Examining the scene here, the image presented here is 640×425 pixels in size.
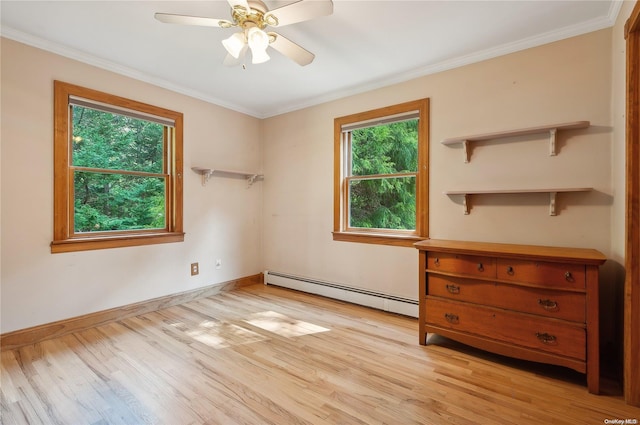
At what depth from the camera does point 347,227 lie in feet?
11.9

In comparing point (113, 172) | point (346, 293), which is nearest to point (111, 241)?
point (113, 172)

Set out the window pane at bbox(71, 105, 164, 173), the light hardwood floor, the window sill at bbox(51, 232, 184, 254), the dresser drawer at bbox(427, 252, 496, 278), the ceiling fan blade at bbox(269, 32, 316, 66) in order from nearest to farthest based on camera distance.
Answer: the light hardwood floor, the ceiling fan blade at bbox(269, 32, 316, 66), the dresser drawer at bbox(427, 252, 496, 278), the window sill at bbox(51, 232, 184, 254), the window pane at bbox(71, 105, 164, 173)

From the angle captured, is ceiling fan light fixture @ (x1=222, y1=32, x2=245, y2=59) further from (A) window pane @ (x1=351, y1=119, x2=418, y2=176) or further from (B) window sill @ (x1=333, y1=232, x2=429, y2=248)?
(B) window sill @ (x1=333, y1=232, x2=429, y2=248)

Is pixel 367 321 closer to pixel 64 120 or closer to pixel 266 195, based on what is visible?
pixel 266 195

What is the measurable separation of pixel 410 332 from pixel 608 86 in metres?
2.41

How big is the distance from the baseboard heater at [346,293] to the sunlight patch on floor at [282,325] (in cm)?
72

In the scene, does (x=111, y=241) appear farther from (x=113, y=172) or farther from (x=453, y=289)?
(x=453, y=289)

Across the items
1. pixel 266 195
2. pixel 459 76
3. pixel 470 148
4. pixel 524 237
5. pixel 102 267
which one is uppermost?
pixel 459 76

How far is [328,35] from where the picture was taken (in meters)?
2.38

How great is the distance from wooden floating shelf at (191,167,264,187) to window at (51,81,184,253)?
0.26 meters

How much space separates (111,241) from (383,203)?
280cm

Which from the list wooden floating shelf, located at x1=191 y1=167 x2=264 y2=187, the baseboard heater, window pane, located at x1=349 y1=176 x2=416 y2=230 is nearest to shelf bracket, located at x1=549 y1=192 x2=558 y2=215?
window pane, located at x1=349 y1=176 x2=416 y2=230

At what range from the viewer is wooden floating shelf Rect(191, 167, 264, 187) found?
358 centimetres

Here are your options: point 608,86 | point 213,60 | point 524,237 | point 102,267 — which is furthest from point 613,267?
→ point 102,267
